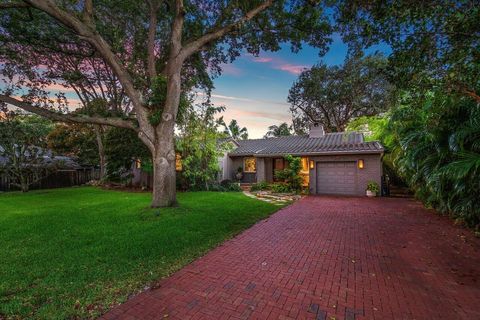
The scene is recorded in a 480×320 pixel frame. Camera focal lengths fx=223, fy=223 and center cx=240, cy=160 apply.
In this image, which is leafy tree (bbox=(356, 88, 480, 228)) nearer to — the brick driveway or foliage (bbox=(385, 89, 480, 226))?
foliage (bbox=(385, 89, 480, 226))

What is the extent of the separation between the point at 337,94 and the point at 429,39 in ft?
70.6

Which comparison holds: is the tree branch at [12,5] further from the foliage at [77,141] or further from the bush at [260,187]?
the foliage at [77,141]

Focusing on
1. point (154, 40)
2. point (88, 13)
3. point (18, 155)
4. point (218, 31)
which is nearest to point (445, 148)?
point (218, 31)

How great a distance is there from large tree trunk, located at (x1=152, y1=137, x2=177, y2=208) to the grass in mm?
515

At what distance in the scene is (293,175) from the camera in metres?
14.0

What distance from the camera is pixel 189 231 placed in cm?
570

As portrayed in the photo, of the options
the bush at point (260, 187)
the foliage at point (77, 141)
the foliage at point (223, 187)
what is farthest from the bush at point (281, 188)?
the foliage at point (77, 141)

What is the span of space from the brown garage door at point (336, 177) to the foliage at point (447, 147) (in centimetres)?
497

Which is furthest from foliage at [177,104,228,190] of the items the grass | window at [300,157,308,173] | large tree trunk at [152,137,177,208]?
the grass

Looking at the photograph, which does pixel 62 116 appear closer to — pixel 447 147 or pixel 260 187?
pixel 260 187

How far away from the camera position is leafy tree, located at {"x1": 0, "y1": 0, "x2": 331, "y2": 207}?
778 centimetres

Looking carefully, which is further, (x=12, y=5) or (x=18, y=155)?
(x=18, y=155)

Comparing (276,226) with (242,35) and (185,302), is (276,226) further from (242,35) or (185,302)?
(242,35)

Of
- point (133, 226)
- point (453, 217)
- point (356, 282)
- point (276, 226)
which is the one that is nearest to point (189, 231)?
point (133, 226)
